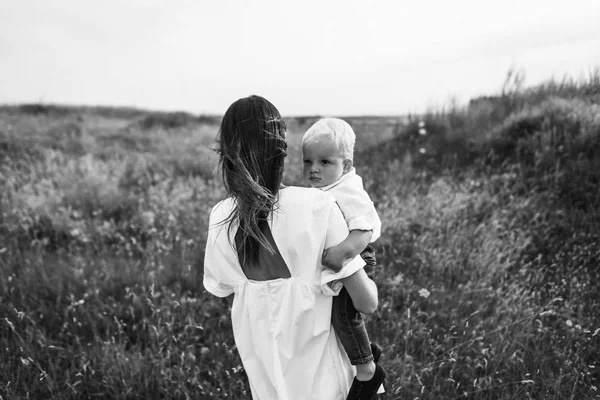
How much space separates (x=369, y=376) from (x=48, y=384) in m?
2.21

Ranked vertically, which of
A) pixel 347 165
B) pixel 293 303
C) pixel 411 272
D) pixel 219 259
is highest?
pixel 347 165

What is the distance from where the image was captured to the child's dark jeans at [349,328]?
1.65 m

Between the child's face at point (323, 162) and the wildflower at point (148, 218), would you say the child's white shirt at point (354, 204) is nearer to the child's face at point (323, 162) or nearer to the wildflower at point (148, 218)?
the child's face at point (323, 162)

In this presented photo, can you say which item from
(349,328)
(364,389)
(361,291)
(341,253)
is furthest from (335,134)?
(364,389)

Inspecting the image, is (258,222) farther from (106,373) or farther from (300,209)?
(106,373)

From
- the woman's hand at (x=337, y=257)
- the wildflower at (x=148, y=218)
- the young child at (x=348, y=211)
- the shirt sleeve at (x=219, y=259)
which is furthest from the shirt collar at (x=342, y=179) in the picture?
the wildflower at (x=148, y=218)

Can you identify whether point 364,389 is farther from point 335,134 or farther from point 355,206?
point 335,134

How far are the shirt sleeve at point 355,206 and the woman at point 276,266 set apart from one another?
12 cm

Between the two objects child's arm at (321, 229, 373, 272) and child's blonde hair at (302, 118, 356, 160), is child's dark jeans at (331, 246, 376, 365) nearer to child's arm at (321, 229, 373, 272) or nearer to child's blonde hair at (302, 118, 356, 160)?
child's arm at (321, 229, 373, 272)

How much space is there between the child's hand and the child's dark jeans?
9.0 inches

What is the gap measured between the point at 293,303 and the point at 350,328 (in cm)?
28

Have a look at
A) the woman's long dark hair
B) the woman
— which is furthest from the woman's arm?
the woman's long dark hair

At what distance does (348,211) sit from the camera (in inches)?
65.9

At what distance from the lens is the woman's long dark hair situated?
1.46 meters
